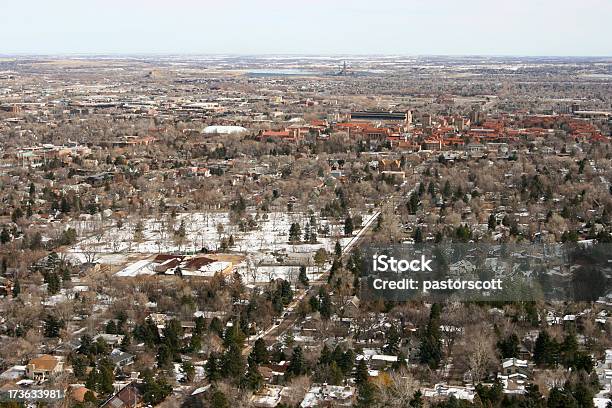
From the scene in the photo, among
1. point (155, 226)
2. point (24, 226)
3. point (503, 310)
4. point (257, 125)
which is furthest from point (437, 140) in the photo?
point (503, 310)

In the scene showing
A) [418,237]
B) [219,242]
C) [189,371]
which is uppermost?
[418,237]

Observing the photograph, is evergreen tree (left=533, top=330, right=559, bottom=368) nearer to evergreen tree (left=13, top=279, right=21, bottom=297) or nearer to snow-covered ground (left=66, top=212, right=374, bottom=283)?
snow-covered ground (left=66, top=212, right=374, bottom=283)

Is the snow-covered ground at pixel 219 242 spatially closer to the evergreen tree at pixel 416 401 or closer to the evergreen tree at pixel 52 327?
the evergreen tree at pixel 52 327

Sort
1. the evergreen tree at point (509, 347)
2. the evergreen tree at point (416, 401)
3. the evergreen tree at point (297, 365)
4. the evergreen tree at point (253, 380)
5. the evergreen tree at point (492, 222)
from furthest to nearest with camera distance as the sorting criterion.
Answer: the evergreen tree at point (492, 222) → the evergreen tree at point (509, 347) → the evergreen tree at point (297, 365) → the evergreen tree at point (253, 380) → the evergreen tree at point (416, 401)

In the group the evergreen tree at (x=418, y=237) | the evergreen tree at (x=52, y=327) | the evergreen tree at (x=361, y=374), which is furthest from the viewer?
the evergreen tree at (x=418, y=237)

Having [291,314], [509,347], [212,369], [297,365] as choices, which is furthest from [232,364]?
[509,347]

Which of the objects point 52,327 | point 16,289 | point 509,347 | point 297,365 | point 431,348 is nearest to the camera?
point 297,365

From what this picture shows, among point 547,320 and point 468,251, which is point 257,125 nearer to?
point 468,251

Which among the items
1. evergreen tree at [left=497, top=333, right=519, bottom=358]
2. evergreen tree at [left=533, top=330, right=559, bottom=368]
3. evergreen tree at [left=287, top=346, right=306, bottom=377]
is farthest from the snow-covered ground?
evergreen tree at [left=533, top=330, right=559, bottom=368]

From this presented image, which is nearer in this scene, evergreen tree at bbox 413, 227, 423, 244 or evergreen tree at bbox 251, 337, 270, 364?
evergreen tree at bbox 251, 337, 270, 364

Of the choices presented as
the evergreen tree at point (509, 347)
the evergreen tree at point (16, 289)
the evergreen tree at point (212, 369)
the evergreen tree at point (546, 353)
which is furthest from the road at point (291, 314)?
the evergreen tree at point (16, 289)

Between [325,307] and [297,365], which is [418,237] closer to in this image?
[325,307]
